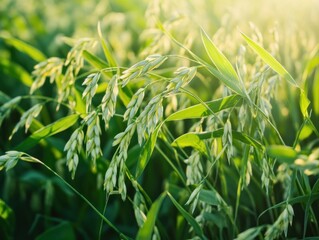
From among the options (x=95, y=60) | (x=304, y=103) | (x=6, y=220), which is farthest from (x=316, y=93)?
(x=6, y=220)

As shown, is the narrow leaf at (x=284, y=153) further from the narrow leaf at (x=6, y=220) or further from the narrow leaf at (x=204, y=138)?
the narrow leaf at (x=6, y=220)

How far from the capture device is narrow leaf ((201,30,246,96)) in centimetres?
113

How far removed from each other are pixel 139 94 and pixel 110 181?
7.7 inches

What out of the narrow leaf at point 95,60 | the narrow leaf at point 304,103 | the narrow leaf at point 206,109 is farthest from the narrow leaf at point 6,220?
the narrow leaf at point 304,103

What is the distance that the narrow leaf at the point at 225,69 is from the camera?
1.13 meters

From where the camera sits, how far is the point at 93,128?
113cm

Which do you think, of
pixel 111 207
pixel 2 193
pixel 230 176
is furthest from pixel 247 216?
pixel 2 193

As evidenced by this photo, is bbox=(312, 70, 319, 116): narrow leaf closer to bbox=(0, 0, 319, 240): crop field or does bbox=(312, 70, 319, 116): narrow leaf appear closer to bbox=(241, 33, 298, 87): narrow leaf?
bbox=(0, 0, 319, 240): crop field

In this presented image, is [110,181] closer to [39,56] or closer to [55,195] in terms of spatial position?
[55,195]

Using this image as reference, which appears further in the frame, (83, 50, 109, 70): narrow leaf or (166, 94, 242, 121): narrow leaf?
(83, 50, 109, 70): narrow leaf

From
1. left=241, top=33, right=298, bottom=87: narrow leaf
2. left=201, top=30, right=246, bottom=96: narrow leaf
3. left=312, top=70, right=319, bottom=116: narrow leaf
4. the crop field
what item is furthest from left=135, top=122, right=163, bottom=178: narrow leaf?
left=312, top=70, right=319, bottom=116: narrow leaf

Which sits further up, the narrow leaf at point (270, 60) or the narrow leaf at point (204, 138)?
the narrow leaf at point (270, 60)

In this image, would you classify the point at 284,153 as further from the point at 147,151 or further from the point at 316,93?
the point at 316,93

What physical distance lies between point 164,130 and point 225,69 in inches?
10.5
